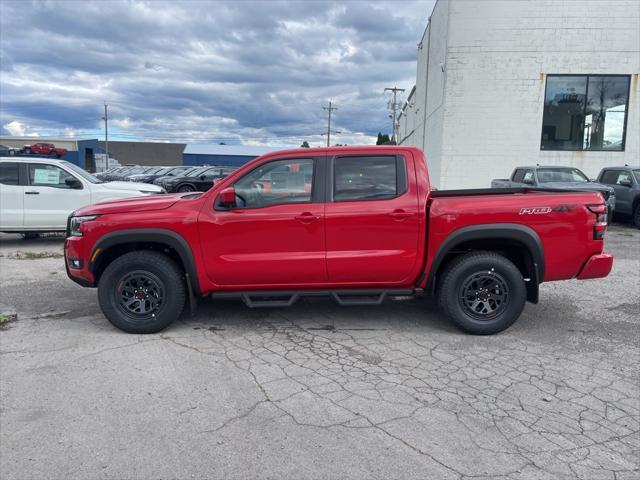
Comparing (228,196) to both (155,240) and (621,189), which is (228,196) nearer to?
(155,240)

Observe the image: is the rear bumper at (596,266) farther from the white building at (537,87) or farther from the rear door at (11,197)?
the white building at (537,87)

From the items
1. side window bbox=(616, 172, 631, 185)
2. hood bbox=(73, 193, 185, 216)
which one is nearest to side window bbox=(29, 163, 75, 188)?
hood bbox=(73, 193, 185, 216)

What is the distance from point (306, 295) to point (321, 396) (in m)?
1.52

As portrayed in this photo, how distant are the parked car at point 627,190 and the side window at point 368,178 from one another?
11.6 metres

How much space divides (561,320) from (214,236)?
3856 millimetres

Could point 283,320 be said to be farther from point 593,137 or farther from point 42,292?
point 593,137

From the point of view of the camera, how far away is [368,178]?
528cm

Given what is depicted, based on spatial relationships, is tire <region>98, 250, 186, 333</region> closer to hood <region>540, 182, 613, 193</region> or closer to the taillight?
the taillight

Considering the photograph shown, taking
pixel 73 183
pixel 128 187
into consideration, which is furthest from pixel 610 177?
pixel 73 183

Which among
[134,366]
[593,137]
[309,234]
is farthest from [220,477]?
[593,137]

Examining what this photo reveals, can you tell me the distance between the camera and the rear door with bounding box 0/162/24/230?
34.1ft

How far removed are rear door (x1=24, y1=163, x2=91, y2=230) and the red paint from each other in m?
5.95

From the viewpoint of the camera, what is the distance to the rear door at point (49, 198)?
1050 cm

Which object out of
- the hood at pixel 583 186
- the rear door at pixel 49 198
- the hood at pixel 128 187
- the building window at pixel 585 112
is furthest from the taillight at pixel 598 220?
the building window at pixel 585 112
